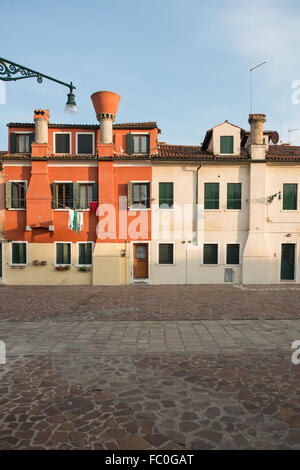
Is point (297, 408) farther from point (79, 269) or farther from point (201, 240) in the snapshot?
point (79, 269)

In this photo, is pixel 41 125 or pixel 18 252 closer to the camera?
pixel 41 125

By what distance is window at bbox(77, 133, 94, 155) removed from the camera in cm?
1838

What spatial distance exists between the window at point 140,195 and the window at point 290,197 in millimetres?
8618

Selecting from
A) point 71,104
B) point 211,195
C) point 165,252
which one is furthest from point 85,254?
point 71,104

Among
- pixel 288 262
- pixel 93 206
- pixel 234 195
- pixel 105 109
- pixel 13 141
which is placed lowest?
pixel 288 262

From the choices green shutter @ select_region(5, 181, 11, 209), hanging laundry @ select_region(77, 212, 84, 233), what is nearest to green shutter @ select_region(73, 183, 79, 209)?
hanging laundry @ select_region(77, 212, 84, 233)

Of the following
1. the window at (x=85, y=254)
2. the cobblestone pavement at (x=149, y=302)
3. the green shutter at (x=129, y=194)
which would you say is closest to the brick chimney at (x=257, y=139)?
the green shutter at (x=129, y=194)

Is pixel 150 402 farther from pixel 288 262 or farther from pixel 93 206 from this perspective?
pixel 288 262

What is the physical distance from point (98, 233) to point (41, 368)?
12.1m

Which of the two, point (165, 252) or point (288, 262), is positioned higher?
point (165, 252)

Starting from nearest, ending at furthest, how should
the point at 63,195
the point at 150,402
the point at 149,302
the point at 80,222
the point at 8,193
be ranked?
the point at 150,402 < the point at 149,302 < the point at 80,222 < the point at 8,193 < the point at 63,195

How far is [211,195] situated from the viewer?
18219mm

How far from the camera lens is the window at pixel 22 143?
18.4 metres

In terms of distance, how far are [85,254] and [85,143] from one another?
7.05 meters
